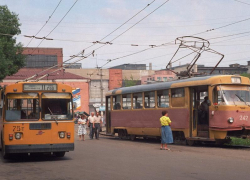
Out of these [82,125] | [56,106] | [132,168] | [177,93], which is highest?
[177,93]

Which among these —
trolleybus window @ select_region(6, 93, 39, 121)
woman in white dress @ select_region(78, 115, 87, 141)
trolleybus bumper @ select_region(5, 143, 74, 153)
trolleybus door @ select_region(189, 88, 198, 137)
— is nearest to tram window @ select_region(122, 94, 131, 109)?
woman in white dress @ select_region(78, 115, 87, 141)

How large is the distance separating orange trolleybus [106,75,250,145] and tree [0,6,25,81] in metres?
21.4

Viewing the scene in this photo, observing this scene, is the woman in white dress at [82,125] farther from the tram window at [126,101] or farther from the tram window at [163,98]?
the tram window at [163,98]

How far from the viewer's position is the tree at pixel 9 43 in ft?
148

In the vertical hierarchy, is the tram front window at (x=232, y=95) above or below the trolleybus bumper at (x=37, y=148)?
above

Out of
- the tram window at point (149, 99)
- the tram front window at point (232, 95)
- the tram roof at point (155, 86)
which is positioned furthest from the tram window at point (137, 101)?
the tram front window at point (232, 95)

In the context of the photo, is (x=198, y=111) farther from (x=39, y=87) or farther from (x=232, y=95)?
(x=39, y=87)

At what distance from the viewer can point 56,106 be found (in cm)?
1616

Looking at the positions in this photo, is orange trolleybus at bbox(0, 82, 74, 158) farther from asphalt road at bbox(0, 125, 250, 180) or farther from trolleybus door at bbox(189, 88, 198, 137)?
trolleybus door at bbox(189, 88, 198, 137)

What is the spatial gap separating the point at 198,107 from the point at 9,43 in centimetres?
2810

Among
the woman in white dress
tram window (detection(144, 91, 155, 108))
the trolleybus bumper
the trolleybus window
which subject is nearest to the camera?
the trolleybus bumper

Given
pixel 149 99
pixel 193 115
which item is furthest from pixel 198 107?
pixel 149 99

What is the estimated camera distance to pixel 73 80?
86.7m

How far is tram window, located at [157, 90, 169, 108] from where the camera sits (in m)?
24.1
